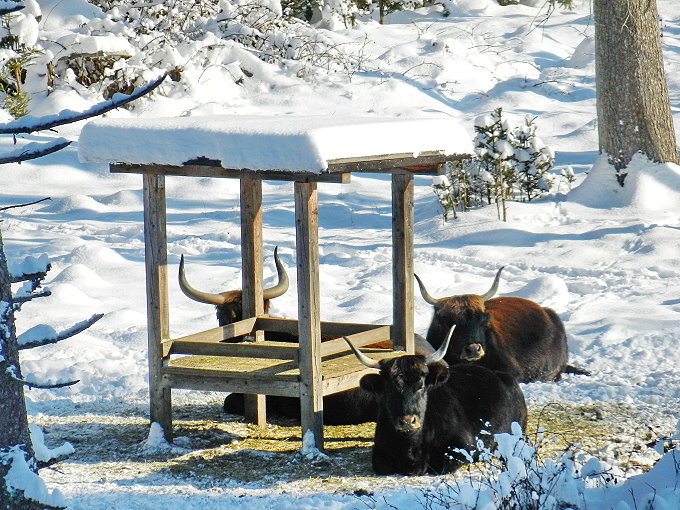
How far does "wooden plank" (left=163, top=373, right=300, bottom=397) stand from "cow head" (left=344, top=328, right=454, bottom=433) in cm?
57

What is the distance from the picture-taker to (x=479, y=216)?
47.4ft

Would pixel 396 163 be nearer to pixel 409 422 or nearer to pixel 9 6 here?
pixel 409 422

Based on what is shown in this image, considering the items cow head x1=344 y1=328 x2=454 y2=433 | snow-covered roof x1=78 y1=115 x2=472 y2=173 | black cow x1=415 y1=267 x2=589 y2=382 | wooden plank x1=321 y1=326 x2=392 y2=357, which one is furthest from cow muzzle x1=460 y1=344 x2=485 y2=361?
A: snow-covered roof x1=78 y1=115 x2=472 y2=173

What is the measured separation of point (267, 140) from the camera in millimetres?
6305

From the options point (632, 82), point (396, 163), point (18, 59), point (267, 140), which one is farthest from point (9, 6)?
point (18, 59)

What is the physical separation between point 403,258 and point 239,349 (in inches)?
56.5

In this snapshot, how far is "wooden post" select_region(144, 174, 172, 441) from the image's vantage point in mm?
7320

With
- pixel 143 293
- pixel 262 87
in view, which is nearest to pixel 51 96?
pixel 262 87

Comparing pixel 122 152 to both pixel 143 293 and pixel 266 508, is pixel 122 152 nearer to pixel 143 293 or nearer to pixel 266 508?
pixel 266 508

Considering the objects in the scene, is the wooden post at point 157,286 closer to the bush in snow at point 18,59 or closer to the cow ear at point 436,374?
the cow ear at point 436,374

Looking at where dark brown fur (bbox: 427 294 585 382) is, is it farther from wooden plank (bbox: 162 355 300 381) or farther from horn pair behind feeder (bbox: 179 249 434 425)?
wooden plank (bbox: 162 355 300 381)

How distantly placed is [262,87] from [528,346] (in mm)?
12014

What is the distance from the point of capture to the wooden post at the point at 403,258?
7.86 m

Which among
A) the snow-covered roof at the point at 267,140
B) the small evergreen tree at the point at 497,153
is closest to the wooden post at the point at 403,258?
the snow-covered roof at the point at 267,140
